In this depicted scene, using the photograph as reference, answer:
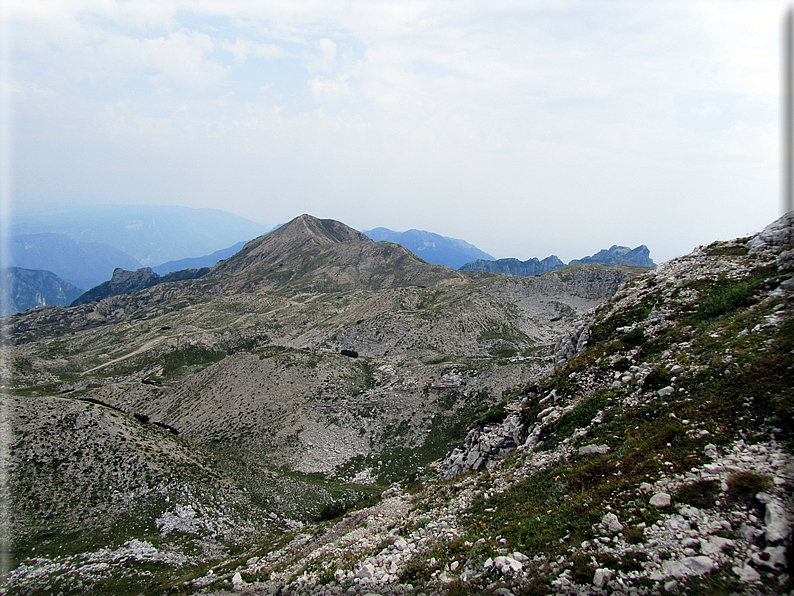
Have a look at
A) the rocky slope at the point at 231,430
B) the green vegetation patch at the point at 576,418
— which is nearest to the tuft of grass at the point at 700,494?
the green vegetation patch at the point at 576,418

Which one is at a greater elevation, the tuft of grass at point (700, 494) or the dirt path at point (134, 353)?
the tuft of grass at point (700, 494)

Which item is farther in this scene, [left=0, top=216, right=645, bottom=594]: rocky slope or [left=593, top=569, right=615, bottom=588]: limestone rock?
[left=0, top=216, right=645, bottom=594]: rocky slope

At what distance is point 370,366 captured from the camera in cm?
7681

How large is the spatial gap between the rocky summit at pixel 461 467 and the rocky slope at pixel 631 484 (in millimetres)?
78

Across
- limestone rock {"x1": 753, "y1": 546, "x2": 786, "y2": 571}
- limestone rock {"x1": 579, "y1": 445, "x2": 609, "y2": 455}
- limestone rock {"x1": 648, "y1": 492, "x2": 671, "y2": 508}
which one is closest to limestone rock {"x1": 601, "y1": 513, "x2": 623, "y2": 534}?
limestone rock {"x1": 648, "y1": 492, "x2": 671, "y2": 508}

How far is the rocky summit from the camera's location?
9.00 metres

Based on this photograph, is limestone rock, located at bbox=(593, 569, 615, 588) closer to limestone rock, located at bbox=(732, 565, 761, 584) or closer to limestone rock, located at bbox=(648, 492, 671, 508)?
limestone rock, located at bbox=(732, 565, 761, 584)

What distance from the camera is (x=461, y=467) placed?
83.2 ft

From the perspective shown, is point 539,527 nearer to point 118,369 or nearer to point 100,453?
point 100,453

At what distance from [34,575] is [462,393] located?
53425 millimetres

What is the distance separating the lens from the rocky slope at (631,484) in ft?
26.2

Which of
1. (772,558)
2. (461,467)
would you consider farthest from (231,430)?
(772,558)

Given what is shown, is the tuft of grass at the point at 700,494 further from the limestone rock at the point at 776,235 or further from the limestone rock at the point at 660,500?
the limestone rock at the point at 776,235

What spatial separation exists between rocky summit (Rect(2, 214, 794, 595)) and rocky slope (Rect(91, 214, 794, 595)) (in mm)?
78
